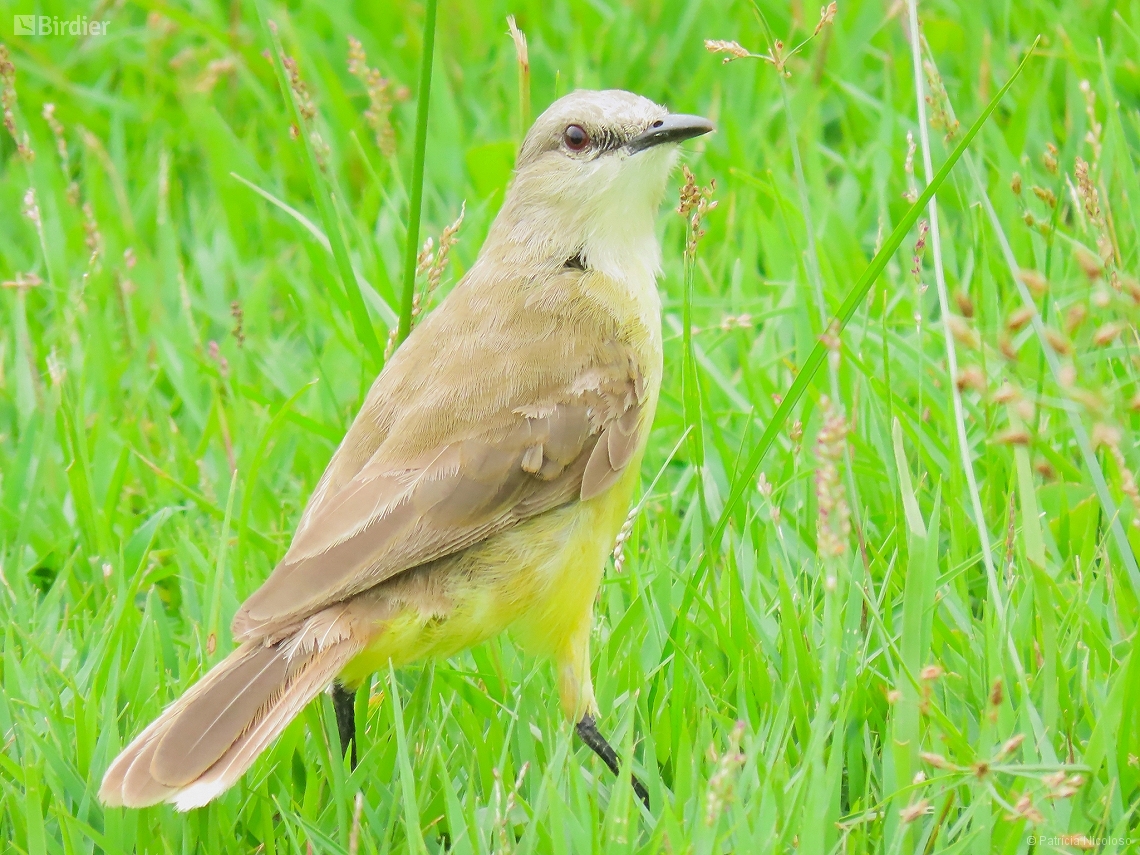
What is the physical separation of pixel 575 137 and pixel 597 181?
21 cm

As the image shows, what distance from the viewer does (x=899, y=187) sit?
5941 mm

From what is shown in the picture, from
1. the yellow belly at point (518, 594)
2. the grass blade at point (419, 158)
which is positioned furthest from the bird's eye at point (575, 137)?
the yellow belly at point (518, 594)

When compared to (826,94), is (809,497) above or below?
below

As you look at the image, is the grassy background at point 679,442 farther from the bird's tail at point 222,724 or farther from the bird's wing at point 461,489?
the bird's wing at point 461,489

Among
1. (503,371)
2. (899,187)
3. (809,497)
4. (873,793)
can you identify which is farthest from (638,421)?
(899,187)

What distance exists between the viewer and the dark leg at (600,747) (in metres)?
3.63

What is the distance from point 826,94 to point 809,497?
2.88 metres

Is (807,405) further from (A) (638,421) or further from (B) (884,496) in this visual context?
(A) (638,421)

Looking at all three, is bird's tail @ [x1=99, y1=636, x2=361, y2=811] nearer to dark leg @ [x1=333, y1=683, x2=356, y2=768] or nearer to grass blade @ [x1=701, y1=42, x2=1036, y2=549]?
dark leg @ [x1=333, y1=683, x2=356, y2=768]

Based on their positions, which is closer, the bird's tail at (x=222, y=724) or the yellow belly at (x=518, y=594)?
the bird's tail at (x=222, y=724)

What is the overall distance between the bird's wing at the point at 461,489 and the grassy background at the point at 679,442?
1.09 feet

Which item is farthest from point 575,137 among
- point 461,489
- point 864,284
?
point 864,284

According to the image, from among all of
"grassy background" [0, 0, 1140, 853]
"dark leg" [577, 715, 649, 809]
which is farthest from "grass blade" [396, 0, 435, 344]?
"dark leg" [577, 715, 649, 809]

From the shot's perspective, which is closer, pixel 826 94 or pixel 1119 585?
pixel 1119 585
